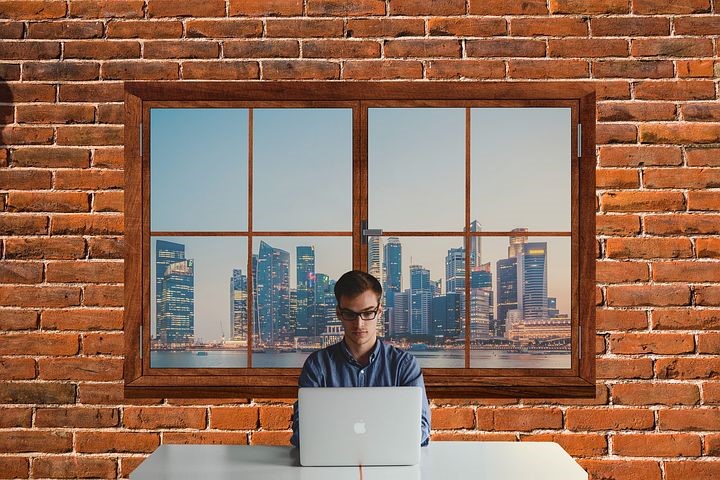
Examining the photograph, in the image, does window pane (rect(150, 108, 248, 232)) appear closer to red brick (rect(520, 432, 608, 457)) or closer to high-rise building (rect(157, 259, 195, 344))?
high-rise building (rect(157, 259, 195, 344))

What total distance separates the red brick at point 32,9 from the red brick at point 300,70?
2.98ft

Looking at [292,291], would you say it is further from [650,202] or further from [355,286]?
[650,202]

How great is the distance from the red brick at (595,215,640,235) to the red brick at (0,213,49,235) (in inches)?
92.5

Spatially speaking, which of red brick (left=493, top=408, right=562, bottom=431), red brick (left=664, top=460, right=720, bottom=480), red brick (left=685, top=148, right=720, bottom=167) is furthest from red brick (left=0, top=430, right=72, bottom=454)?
red brick (left=685, top=148, right=720, bottom=167)

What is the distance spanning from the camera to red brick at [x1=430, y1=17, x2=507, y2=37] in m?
3.17

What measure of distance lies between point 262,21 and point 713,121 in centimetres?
194

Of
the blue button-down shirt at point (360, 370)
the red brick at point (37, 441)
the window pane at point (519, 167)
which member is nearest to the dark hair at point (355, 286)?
the blue button-down shirt at point (360, 370)

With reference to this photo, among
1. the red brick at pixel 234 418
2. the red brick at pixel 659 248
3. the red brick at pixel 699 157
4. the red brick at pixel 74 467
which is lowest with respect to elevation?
the red brick at pixel 74 467

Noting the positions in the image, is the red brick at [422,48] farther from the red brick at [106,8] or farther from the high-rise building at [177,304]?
the high-rise building at [177,304]

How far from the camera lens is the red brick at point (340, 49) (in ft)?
10.4

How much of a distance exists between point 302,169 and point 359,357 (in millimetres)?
927

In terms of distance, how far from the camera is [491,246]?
3205mm

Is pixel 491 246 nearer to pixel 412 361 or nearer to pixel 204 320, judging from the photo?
pixel 412 361

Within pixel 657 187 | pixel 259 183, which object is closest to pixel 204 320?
pixel 259 183
